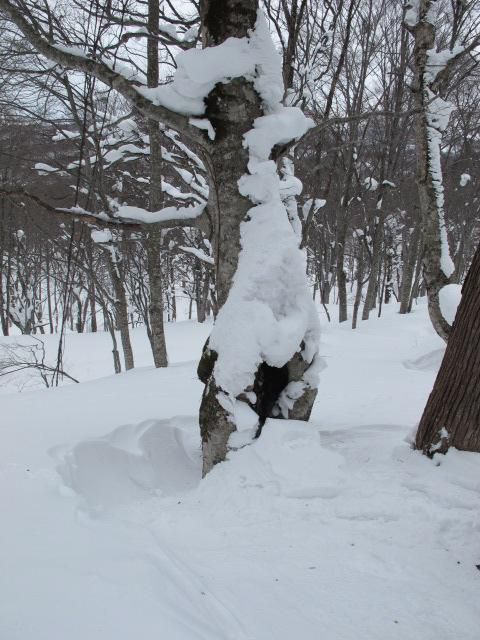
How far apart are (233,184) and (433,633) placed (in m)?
2.54

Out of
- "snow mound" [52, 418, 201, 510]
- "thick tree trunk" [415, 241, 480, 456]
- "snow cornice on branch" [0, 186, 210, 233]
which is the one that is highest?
"snow cornice on branch" [0, 186, 210, 233]

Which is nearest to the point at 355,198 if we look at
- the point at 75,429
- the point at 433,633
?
the point at 75,429

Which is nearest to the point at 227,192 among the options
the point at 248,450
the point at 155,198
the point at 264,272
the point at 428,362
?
the point at 264,272

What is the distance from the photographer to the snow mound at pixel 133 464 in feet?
8.25

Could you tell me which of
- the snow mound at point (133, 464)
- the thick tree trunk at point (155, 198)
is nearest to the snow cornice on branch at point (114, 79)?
the snow mound at point (133, 464)

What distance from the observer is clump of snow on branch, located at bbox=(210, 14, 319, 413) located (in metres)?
2.66

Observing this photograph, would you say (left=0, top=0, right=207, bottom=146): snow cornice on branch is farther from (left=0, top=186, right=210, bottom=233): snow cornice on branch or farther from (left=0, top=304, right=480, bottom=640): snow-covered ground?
(left=0, top=304, right=480, bottom=640): snow-covered ground

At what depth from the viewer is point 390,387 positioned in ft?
15.1

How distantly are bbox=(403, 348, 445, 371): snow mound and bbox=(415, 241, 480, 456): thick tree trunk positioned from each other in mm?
3804

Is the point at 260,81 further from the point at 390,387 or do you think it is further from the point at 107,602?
the point at 390,387

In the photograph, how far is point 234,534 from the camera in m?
1.96

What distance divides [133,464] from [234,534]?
1.18 m

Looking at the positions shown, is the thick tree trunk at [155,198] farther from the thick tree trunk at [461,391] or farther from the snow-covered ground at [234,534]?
the thick tree trunk at [461,391]

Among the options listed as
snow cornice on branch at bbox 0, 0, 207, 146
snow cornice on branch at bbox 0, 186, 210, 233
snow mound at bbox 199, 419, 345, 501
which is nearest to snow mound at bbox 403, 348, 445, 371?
snow mound at bbox 199, 419, 345, 501
